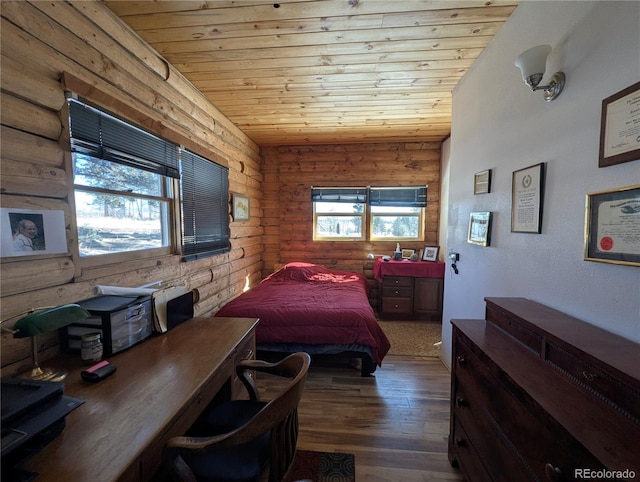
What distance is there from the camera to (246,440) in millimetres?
828

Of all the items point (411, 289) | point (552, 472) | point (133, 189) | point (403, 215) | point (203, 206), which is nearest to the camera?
point (552, 472)

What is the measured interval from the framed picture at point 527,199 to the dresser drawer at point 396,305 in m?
2.52

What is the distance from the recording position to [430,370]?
8.32ft

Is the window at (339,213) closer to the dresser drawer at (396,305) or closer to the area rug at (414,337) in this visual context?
the dresser drawer at (396,305)

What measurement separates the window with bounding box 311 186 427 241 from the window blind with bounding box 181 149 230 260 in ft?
5.77

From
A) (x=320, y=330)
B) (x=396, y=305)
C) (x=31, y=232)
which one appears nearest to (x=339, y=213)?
(x=396, y=305)

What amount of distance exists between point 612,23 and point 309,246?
3.86 metres

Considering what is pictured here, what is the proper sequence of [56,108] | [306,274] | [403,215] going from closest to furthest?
[56,108] → [306,274] → [403,215]

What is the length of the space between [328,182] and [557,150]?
3366 mm

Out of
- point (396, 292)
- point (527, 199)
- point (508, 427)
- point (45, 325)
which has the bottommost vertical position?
point (396, 292)

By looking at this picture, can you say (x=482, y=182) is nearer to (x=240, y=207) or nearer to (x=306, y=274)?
(x=306, y=274)

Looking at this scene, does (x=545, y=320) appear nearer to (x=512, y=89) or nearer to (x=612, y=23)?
(x=612, y=23)

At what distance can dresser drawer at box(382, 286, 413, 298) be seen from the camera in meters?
3.91

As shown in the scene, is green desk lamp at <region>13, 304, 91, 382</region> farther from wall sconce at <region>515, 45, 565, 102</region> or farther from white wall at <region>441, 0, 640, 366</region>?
wall sconce at <region>515, 45, 565, 102</region>
